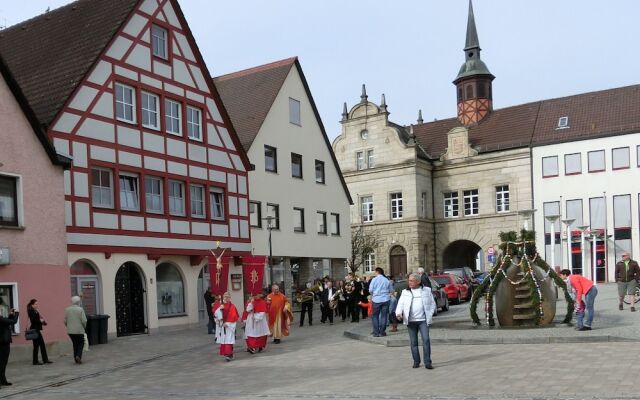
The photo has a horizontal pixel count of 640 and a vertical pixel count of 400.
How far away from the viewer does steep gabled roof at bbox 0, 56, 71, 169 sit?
18984 mm

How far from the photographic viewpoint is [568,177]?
53250mm

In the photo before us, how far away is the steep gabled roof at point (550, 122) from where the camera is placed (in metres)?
52.9

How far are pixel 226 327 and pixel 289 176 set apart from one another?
19.2m

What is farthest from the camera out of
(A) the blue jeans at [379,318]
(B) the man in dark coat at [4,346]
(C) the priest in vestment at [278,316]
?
(C) the priest in vestment at [278,316]

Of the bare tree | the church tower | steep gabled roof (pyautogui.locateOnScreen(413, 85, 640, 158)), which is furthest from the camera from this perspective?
the church tower

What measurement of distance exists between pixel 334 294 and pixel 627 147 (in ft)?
103

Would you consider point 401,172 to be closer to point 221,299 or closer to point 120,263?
point 120,263

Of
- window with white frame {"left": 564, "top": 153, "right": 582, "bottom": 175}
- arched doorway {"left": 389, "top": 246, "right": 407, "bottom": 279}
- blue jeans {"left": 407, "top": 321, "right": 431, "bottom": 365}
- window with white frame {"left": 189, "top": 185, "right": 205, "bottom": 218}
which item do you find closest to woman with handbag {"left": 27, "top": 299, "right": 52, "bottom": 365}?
blue jeans {"left": 407, "top": 321, "right": 431, "bottom": 365}

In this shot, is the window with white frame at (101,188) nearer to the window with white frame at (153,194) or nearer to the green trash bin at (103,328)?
the window with white frame at (153,194)

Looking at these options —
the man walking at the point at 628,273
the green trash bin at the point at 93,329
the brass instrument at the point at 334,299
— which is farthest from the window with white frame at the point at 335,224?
the green trash bin at the point at 93,329

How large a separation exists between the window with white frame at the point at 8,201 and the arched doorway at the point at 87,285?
393cm

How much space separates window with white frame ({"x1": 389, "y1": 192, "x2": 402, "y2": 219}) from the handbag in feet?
143

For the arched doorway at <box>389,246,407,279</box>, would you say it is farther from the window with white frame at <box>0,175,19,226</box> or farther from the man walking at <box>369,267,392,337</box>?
the window with white frame at <box>0,175,19,226</box>

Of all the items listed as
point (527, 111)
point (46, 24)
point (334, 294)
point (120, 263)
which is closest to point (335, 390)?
point (120, 263)
